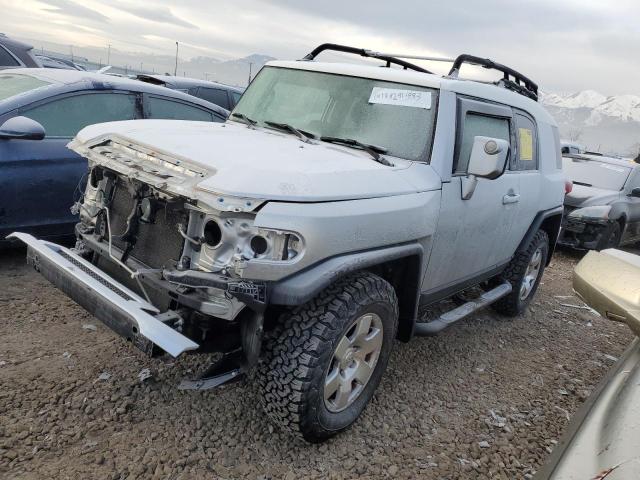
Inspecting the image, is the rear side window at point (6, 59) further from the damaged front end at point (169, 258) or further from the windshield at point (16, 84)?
the damaged front end at point (169, 258)

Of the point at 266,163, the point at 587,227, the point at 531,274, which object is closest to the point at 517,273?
the point at 531,274

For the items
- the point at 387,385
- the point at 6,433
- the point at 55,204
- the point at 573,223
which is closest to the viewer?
the point at 6,433

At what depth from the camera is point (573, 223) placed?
27.4 ft

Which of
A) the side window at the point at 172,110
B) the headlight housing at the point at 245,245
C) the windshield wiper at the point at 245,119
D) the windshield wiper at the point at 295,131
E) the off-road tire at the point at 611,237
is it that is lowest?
the off-road tire at the point at 611,237

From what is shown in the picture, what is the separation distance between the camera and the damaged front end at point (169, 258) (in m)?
2.38

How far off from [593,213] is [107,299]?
25.5 ft

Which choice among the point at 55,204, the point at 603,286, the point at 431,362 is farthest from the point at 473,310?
Answer: the point at 55,204

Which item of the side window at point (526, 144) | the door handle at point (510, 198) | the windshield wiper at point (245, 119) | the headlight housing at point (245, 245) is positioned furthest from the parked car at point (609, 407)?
the windshield wiper at point (245, 119)

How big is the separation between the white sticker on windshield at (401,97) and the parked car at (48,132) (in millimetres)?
2125

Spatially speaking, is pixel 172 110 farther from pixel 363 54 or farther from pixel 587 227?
pixel 587 227

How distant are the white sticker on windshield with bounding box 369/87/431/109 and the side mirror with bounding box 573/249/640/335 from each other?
1.47 meters

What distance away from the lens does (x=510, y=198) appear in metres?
4.14

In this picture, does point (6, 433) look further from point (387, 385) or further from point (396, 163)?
point (396, 163)

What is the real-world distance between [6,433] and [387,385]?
222cm
